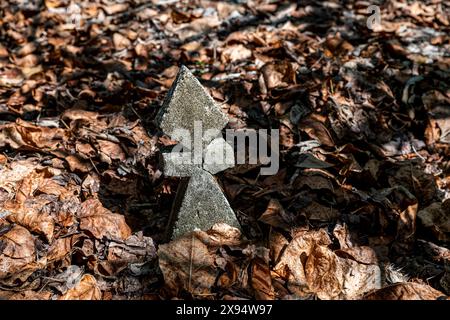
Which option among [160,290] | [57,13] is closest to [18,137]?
[160,290]

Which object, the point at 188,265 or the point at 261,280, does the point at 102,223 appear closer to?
the point at 188,265

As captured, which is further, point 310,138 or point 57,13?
point 57,13

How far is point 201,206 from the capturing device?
2199 millimetres

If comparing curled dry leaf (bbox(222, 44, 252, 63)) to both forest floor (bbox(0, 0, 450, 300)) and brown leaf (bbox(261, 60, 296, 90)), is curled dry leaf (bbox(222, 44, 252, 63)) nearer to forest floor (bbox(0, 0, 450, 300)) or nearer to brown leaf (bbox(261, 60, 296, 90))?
forest floor (bbox(0, 0, 450, 300))

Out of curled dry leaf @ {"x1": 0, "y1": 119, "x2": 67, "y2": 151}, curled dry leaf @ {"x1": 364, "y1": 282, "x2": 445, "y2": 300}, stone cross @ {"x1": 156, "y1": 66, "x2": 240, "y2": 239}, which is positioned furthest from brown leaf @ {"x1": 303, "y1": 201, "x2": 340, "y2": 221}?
curled dry leaf @ {"x1": 0, "y1": 119, "x2": 67, "y2": 151}

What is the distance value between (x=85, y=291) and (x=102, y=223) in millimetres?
431

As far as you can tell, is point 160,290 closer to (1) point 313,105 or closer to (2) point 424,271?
(2) point 424,271

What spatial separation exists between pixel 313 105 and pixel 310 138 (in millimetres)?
341

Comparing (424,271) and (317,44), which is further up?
(317,44)

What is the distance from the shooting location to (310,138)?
288 centimetres

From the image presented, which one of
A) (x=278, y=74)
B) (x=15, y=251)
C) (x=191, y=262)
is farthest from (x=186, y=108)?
(x=278, y=74)

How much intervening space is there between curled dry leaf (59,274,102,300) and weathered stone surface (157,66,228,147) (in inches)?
29.2

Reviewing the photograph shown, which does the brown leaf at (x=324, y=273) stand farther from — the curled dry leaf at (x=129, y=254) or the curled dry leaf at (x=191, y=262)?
the curled dry leaf at (x=129, y=254)

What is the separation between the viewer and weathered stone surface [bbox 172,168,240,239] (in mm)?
2170
